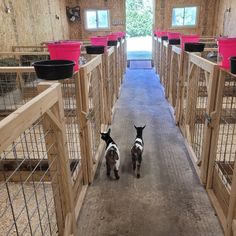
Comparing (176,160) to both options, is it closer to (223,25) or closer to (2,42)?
(2,42)

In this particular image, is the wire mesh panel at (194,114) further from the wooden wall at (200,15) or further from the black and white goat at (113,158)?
the wooden wall at (200,15)

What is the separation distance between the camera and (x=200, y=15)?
30.5 feet

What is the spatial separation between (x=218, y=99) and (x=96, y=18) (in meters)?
8.66

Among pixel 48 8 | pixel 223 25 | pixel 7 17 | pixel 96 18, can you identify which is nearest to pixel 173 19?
pixel 223 25

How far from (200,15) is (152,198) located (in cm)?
887

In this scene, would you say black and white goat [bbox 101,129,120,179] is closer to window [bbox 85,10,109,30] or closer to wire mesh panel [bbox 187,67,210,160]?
wire mesh panel [bbox 187,67,210,160]

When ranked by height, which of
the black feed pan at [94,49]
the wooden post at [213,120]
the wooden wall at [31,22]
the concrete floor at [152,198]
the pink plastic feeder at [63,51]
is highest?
the wooden wall at [31,22]

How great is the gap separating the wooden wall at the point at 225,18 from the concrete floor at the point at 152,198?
19.6 ft

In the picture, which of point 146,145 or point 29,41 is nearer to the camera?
point 146,145

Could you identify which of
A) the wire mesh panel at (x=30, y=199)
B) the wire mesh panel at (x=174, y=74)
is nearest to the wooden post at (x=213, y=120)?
the wire mesh panel at (x=30, y=199)

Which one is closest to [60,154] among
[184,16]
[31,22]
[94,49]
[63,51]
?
[63,51]

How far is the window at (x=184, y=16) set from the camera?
930 cm

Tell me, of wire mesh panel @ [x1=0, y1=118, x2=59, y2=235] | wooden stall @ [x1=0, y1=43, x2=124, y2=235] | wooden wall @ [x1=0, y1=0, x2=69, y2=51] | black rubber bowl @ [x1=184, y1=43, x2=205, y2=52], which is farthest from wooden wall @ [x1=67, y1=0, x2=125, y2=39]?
wire mesh panel @ [x1=0, y1=118, x2=59, y2=235]

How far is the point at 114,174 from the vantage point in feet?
8.12
